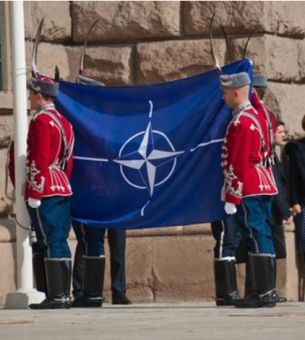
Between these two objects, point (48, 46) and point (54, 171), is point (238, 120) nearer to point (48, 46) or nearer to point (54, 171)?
point (54, 171)

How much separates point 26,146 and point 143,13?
2074 mm

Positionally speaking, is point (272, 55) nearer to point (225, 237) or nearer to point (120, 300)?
point (225, 237)

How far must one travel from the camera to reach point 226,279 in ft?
39.7

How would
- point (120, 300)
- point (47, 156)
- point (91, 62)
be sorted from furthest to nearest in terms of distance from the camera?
point (91, 62), point (120, 300), point (47, 156)

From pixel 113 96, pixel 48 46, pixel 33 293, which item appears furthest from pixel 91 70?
pixel 33 293

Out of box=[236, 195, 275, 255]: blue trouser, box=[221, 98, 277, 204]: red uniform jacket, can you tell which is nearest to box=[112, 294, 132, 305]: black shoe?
box=[236, 195, 275, 255]: blue trouser

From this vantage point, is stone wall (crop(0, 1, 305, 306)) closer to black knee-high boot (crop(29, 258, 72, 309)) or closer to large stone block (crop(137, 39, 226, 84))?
large stone block (crop(137, 39, 226, 84))

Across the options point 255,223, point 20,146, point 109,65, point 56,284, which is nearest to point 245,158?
point 255,223

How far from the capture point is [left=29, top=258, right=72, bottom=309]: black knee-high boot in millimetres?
11977

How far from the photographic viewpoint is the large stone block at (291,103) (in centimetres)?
1362

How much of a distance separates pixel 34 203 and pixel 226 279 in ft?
5.11

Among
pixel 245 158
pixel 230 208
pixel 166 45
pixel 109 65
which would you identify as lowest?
pixel 230 208

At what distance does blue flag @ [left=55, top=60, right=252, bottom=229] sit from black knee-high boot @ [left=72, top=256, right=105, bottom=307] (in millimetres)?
300

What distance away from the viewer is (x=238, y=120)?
11.6 meters
